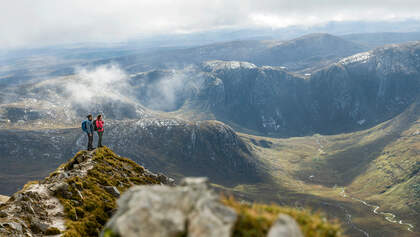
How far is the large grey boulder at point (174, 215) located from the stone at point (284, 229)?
1.99m

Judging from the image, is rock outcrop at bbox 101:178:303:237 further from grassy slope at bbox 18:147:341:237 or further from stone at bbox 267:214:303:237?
grassy slope at bbox 18:147:341:237

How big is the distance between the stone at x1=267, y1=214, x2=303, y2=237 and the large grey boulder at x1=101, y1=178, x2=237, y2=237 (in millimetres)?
1986

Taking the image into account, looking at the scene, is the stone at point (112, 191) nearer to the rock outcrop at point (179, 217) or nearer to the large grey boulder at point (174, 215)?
the large grey boulder at point (174, 215)

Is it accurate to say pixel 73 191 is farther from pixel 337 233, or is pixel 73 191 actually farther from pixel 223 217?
pixel 337 233

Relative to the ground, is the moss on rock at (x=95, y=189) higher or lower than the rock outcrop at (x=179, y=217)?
lower

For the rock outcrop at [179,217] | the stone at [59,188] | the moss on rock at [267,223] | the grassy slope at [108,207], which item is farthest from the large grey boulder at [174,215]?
the stone at [59,188]

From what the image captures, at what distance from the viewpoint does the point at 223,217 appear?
561 inches

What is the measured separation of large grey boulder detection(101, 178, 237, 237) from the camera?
13375mm

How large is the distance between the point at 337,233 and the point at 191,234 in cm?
778

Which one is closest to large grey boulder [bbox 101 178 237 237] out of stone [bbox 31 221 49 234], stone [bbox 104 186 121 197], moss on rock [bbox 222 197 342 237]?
moss on rock [bbox 222 197 342 237]

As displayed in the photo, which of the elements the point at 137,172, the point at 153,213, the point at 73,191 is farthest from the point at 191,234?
the point at 137,172

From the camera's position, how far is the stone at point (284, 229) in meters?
13.2

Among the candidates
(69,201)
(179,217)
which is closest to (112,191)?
(69,201)

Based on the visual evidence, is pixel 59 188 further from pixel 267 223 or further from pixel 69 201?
pixel 267 223
